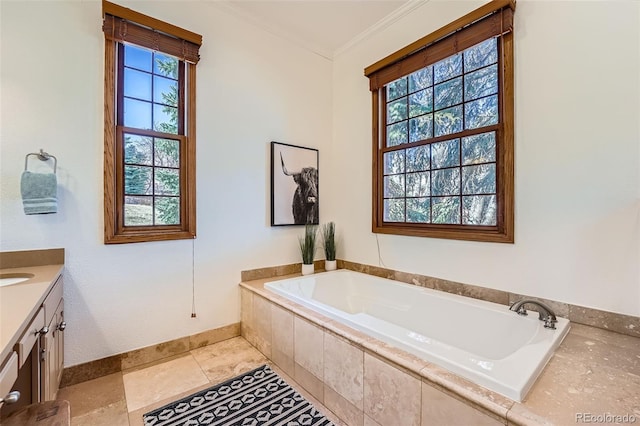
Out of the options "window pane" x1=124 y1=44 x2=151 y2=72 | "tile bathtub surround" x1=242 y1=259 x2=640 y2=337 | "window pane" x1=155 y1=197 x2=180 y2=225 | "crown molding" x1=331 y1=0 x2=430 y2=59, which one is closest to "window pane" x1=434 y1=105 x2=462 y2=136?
"crown molding" x1=331 y1=0 x2=430 y2=59

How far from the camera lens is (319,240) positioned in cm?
324

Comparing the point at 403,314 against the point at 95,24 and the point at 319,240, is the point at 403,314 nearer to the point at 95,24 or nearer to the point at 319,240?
the point at 319,240

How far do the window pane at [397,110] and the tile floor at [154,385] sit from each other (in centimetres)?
237

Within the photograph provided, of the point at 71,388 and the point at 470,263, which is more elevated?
the point at 470,263

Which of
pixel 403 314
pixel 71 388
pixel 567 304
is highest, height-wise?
pixel 567 304

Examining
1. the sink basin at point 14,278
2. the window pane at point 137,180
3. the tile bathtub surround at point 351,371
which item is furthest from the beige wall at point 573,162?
the sink basin at point 14,278

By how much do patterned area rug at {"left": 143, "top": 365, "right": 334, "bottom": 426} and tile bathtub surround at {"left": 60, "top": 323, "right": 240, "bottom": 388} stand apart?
619 millimetres

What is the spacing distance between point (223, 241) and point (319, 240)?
1077mm

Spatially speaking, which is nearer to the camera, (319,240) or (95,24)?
(95,24)

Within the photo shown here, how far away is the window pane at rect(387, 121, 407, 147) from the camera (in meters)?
2.69

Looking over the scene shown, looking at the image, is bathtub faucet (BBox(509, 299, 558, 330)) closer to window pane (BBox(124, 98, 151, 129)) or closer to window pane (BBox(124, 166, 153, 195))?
window pane (BBox(124, 166, 153, 195))

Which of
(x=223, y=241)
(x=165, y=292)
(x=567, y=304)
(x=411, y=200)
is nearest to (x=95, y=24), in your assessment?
(x=223, y=241)

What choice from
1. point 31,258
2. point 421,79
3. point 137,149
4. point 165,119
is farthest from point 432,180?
point 31,258

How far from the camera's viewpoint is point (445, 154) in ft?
7.77
